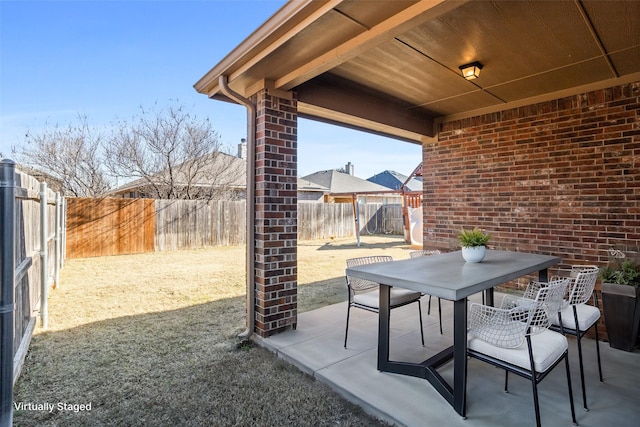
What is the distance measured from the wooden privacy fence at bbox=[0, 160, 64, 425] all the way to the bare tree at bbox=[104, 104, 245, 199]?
642 centimetres

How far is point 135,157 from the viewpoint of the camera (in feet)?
40.4

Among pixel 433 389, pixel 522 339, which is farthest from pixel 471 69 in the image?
pixel 433 389

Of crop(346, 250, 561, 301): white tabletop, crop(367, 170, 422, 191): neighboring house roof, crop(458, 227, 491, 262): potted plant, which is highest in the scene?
crop(367, 170, 422, 191): neighboring house roof

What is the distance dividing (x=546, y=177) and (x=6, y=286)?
5.03m

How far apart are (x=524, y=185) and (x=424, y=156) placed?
1.57 meters

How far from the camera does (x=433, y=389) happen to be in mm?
2402

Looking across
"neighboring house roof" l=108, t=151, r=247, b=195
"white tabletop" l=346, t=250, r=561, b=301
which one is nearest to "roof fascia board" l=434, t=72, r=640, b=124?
"white tabletop" l=346, t=250, r=561, b=301

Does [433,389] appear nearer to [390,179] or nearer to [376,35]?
[376,35]

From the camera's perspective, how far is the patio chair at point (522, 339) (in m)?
1.87

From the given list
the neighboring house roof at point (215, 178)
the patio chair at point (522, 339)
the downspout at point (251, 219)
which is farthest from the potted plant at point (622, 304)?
the neighboring house roof at point (215, 178)

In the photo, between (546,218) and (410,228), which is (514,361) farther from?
(410,228)

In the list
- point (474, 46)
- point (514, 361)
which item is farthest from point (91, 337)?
Answer: point (474, 46)

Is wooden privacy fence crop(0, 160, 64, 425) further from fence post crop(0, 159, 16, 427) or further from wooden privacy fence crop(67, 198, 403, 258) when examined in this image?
wooden privacy fence crop(67, 198, 403, 258)

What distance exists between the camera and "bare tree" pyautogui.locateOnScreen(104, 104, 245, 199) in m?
12.3
